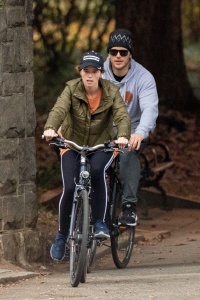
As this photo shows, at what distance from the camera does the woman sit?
997 cm

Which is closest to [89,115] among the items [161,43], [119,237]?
[119,237]

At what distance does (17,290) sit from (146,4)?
11.6 metres

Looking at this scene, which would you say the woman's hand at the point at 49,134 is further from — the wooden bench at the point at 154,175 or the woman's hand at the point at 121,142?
the wooden bench at the point at 154,175

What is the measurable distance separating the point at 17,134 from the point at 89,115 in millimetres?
1124

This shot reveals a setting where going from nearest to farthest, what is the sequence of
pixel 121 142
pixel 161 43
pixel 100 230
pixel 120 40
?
pixel 121 142
pixel 100 230
pixel 120 40
pixel 161 43

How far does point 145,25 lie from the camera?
2064cm

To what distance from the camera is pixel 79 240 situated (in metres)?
9.61

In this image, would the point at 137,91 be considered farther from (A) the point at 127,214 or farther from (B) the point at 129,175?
(A) the point at 127,214

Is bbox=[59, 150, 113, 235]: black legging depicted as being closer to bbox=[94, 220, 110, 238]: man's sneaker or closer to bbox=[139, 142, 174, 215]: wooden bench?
bbox=[94, 220, 110, 238]: man's sneaker

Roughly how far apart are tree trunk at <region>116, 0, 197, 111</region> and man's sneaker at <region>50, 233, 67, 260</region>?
32.9ft

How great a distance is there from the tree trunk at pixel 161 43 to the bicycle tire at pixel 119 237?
8.91 m

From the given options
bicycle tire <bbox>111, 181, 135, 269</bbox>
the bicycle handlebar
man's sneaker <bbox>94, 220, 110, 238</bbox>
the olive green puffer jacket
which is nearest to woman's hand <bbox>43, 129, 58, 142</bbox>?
the bicycle handlebar

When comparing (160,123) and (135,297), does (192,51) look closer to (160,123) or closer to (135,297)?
(160,123)

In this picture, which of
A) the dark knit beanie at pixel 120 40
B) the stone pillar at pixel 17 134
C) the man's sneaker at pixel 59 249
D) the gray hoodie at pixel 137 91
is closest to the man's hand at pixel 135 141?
the gray hoodie at pixel 137 91
